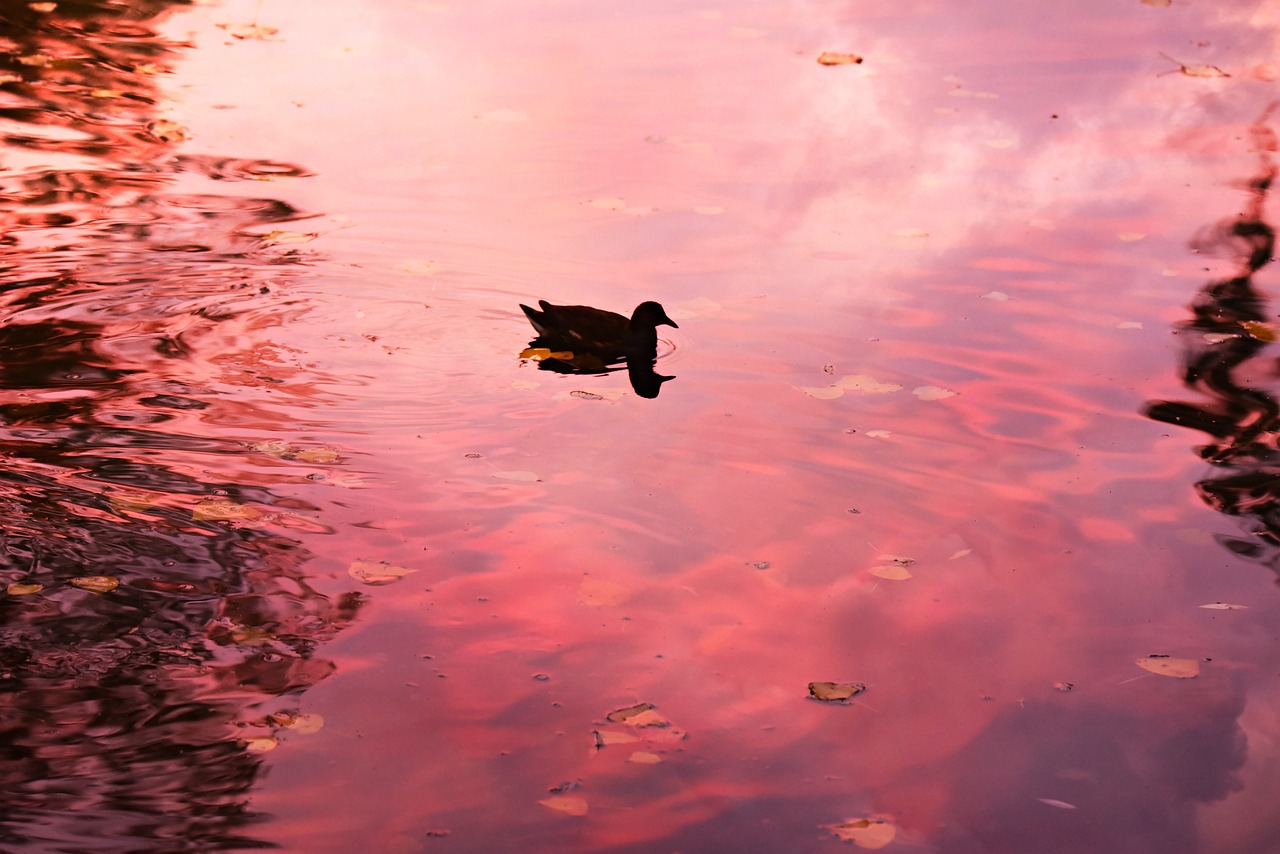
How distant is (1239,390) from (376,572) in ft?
14.0

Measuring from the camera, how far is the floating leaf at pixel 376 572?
441 centimetres

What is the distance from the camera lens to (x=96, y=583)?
4.18 meters

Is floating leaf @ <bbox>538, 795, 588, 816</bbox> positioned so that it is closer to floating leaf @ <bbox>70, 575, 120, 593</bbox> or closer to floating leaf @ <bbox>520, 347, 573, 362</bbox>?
floating leaf @ <bbox>70, 575, 120, 593</bbox>

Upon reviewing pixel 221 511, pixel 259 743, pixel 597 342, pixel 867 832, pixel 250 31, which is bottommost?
pixel 867 832

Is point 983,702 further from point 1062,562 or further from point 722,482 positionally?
point 722,482

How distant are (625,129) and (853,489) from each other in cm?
453

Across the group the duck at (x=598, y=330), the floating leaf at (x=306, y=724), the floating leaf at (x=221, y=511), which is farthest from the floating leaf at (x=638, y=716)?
the duck at (x=598, y=330)

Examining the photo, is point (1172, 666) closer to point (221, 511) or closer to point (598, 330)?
point (598, 330)

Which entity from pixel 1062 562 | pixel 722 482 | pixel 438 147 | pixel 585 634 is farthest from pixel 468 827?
pixel 438 147

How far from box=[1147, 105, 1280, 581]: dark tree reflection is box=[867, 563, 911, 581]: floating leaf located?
1.36 meters

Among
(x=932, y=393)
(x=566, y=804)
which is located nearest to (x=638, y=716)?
(x=566, y=804)

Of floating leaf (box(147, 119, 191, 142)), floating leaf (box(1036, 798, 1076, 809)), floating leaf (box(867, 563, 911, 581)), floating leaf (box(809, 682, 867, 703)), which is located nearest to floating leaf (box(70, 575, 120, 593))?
floating leaf (box(809, 682, 867, 703))

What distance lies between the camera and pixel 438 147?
846 cm

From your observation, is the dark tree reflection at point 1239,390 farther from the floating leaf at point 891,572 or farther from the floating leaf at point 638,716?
the floating leaf at point 638,716
